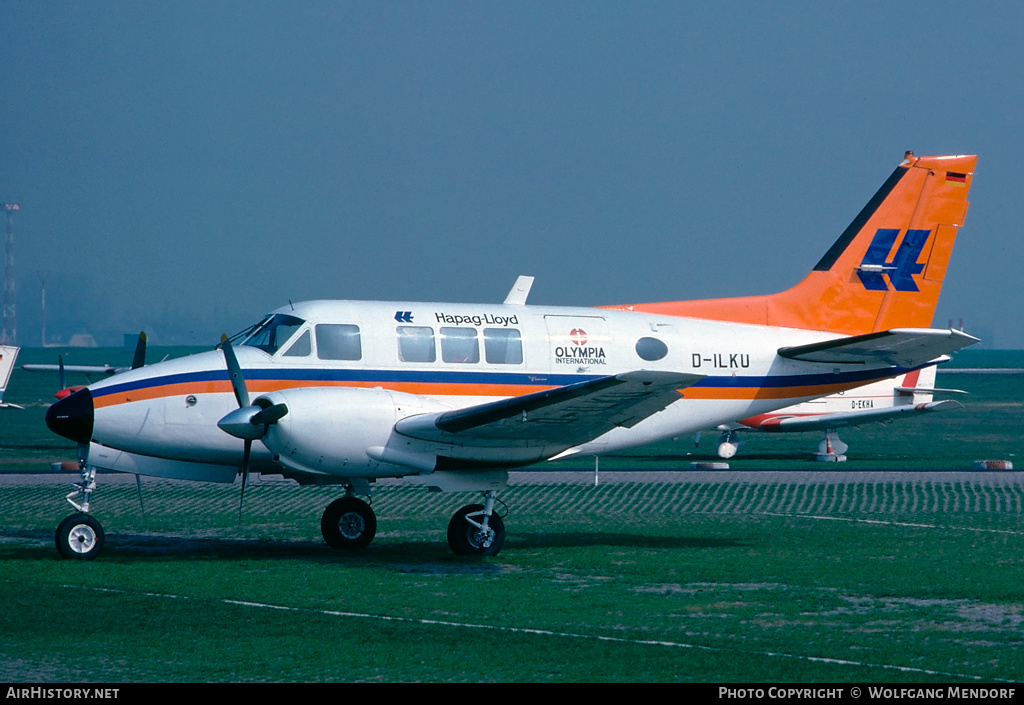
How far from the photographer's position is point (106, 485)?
27719 millimetres

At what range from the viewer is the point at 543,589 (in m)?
15.0

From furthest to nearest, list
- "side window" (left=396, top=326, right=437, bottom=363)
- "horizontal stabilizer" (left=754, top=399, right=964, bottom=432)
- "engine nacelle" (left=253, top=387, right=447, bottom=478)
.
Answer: "horizontal stabilizer" (left=754, top=399, right=964, bottom=432), "side window" (left=396, top=326, right=437, bottom=363), "engine nacelle" (left=253, top=387, right=447, bottom=478)

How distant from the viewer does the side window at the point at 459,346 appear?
60.7ft

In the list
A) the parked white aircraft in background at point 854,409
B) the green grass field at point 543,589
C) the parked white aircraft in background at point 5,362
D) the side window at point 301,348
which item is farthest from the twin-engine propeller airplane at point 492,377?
the parked white aircraft in background at point 5,362

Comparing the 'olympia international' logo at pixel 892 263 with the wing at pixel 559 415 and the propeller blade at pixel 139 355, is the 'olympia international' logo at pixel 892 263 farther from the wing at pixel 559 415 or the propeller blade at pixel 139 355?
the propeller blade at pixel 139 355

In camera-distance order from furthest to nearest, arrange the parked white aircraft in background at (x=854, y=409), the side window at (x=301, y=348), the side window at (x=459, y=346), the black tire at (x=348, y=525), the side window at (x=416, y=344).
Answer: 1. the parked white aircraft in background at (x=854, y=409)
2. the black tire at (x=348, y=525)
3. the side window at (x=459, y=346)
4. the side window at (x=416, y=344)
5. the side window at (x=301, y=348)

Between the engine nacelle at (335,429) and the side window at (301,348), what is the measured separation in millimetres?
964

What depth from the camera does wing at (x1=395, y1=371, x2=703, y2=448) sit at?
1580 centimetres

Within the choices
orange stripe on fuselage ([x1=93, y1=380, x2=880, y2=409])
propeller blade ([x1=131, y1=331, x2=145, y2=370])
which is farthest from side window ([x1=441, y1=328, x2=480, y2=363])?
propeller blade ([x1=131, y1=331, x2=145, y2=370])

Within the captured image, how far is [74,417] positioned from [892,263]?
546 inches

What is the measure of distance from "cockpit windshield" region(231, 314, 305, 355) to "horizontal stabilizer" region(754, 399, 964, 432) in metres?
22.2

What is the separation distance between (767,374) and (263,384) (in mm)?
8399

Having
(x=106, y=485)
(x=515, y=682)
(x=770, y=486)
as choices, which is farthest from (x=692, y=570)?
(x=106, y=485)

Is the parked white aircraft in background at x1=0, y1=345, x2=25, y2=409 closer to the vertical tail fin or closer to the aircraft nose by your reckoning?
the vertical tail fin
